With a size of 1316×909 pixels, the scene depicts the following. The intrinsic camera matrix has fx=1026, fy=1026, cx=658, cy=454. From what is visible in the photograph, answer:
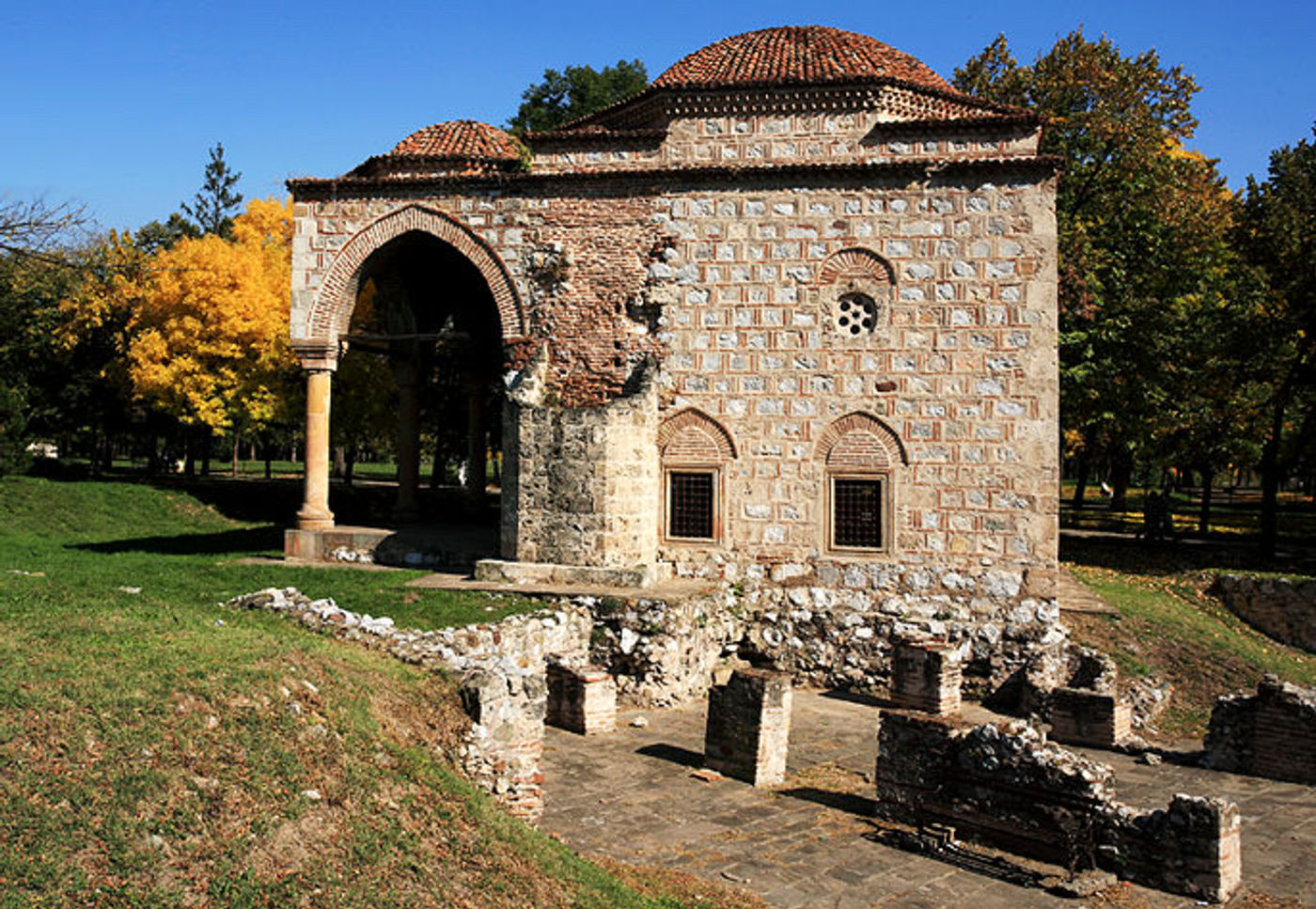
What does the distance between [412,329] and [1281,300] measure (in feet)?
67.6

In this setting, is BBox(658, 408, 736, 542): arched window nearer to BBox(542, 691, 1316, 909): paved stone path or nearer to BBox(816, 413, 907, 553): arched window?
BBox(816, 413, 907, 553): arched window

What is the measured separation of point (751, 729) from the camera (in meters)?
10.0

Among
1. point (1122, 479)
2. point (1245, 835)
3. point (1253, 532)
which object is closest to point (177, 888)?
point (1245, 835)

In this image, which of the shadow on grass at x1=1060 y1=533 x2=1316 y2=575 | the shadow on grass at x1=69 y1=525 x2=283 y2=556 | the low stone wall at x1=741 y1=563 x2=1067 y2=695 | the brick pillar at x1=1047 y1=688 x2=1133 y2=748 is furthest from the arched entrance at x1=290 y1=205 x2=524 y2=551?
the shadow on grass at x1=1060 y1=533 x2=1316 y2=575

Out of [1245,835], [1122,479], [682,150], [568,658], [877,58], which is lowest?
[1245,835]

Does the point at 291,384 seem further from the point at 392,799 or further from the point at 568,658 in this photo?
the point at 392,799

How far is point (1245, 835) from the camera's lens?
29.7 feet

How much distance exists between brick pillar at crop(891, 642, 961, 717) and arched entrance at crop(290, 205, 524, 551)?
7540 millimetres

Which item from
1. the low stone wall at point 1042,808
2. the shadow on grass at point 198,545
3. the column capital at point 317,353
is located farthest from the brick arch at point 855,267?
the shadow on grass at point 198,545

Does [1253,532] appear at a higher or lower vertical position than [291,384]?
lower

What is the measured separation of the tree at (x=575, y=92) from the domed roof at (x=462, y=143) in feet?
54.2

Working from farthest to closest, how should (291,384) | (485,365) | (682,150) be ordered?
(291,384) → (485,365) → (682,150)

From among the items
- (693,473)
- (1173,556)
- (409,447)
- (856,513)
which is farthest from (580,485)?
(1173,556)

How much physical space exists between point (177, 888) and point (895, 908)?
15.4 ft
